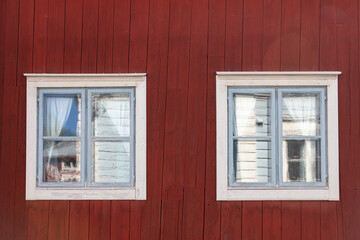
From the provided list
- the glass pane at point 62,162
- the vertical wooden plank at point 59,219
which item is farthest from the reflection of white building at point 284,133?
the vertical wooden plank at point 59,219

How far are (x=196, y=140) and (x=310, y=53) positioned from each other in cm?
154

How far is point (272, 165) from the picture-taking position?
3828mm

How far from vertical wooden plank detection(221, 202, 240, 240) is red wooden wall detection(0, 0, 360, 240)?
1 cm

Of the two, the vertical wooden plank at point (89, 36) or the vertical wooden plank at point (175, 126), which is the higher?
the vertical wooden plank at point (89, 36)

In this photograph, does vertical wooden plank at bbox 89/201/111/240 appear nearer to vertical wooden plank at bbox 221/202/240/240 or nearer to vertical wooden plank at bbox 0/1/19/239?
vertical wooden plank at bbox 0/1/19/239

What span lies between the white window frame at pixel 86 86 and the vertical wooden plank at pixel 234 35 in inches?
37.2

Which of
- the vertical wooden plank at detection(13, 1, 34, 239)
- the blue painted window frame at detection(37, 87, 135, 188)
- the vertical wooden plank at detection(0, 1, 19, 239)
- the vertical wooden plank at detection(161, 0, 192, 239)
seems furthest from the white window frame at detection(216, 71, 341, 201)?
the vertical wooden plank at detection(0, 1, 19, 239)

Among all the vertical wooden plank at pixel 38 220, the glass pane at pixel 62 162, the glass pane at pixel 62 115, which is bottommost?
the vertical wooden plank at pixel 38 220

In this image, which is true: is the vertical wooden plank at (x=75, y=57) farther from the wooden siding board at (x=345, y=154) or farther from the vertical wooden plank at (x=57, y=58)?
the wooden siding board at (x=345, y=154)

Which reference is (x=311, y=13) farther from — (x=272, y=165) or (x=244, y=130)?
(x=272, y=165)

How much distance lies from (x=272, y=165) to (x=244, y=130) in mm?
475

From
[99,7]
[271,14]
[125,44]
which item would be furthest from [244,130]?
[99,7]

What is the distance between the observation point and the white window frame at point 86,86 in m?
→ 3.82

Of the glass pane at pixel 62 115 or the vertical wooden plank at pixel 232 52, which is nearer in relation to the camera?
the vertical wooden plank at pixel 232 52
